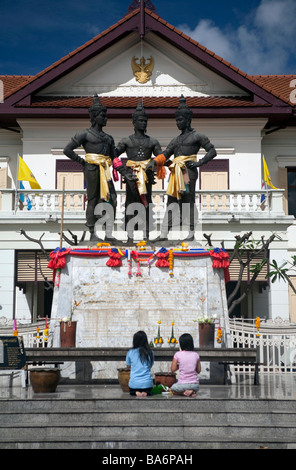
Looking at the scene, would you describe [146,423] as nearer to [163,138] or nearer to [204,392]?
[204,392]

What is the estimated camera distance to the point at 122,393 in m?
10.1

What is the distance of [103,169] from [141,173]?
0.72 metres

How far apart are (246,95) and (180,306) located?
609 inches

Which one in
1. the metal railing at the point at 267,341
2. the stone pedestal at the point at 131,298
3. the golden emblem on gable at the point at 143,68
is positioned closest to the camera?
the stone pedestal at the point at 131,298

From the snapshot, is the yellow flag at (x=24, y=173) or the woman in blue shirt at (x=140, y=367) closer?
the woman in blue shirt at (x=140, y=367)

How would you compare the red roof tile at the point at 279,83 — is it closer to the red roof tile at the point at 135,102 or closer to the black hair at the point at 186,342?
the red roof tile at the point at 135,102

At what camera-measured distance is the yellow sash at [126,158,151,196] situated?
13.3m

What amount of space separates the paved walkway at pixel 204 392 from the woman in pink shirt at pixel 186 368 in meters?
0.21

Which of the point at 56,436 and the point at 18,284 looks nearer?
the point at 56,436

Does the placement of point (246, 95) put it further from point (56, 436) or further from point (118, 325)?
point (56, 436)

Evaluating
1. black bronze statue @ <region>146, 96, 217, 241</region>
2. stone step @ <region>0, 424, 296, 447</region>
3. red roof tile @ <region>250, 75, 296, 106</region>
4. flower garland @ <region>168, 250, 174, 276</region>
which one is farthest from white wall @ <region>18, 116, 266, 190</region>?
stone step @ <region>0, 424, 296, 447</region>

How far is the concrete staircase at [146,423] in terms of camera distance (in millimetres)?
8266

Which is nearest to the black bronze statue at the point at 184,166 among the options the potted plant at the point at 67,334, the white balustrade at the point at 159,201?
the potted plant at the point at 67,334
